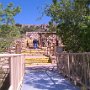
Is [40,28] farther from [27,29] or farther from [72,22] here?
[72,22]

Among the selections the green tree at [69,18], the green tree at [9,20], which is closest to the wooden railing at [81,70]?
the green tree at [69,18]

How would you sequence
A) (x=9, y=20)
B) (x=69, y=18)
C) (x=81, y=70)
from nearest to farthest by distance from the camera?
(x=81, y=70) → (x=69, y=18) → (x=9, y=20)

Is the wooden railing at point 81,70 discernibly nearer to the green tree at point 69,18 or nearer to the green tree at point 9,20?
the green tree at point 69,18

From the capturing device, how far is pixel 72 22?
19016 mm

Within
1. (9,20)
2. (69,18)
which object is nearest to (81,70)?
(69,18)

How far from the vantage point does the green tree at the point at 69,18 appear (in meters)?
17.7

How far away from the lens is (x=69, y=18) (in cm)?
1908

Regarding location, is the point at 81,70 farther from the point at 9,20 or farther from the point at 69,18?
the point at 9,20

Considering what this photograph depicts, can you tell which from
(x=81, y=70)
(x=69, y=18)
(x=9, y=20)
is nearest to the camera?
(x=81, y=70)

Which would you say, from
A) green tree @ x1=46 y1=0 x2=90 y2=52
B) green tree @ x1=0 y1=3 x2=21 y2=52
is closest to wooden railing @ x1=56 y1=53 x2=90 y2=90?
green tree @ x1=46 y1=0 x2=90 y2=52

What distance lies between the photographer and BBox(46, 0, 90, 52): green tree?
17702mm

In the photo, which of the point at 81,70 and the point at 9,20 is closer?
the point at 81,70

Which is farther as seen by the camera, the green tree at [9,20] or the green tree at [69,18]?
the green tree at [9,20]

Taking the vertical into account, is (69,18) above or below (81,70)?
above
